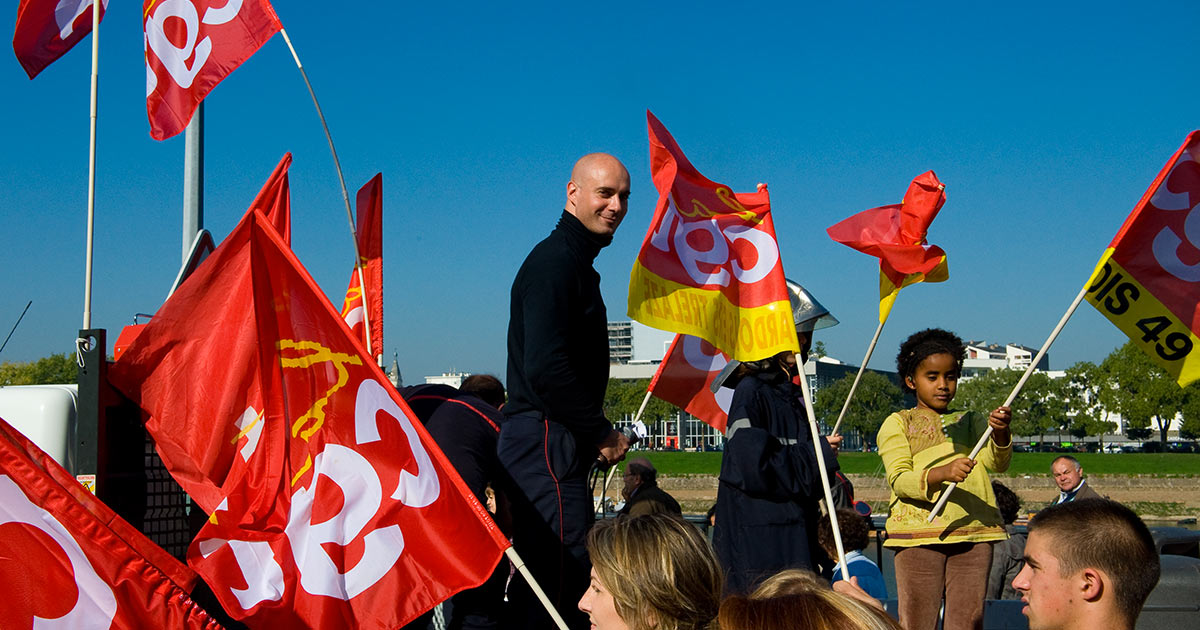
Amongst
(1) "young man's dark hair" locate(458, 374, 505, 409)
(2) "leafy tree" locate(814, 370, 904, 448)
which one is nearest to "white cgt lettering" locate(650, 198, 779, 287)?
(1) "young man's dark hair" locate(458, 374, 505, 409)

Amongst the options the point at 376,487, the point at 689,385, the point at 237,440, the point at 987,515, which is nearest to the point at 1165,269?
the point at 987,515

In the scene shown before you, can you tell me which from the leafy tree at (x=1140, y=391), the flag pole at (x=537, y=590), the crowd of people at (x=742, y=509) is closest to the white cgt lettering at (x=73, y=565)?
the flag pole at (x=537, y=590)

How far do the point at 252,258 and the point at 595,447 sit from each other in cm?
143

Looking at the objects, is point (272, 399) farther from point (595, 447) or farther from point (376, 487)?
point (595, 447)

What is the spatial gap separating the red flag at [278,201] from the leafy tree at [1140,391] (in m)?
86.0

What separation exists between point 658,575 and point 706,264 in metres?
2.69

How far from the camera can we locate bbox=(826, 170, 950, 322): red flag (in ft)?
21.3

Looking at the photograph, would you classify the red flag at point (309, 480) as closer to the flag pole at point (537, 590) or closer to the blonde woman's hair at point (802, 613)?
the flag pole at point (537, 590)

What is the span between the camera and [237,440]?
4.63 m

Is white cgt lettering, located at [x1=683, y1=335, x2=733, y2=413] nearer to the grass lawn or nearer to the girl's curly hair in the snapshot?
the girl's curly hair

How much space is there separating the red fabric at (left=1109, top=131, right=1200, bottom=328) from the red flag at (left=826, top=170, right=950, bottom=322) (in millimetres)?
1012

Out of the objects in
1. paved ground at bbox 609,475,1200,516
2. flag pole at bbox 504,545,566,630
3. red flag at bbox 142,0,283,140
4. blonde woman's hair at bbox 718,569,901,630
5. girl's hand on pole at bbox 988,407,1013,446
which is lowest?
paved ground at bbox 609,475,1200,516

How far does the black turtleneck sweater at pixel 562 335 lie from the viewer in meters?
4.38

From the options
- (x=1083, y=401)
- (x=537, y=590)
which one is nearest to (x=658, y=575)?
(x=537, y=590)
